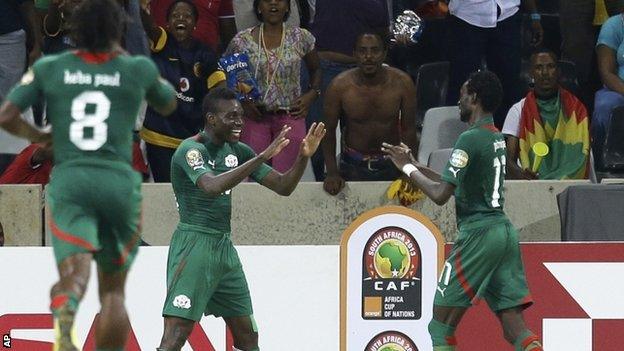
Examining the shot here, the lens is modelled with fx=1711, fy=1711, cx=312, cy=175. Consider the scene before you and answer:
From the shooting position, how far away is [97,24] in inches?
345

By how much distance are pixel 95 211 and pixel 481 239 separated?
3.40 m

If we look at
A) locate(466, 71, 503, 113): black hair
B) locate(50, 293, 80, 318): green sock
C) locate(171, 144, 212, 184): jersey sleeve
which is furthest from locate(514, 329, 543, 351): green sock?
locate(50, 293, 80, 318): green sock

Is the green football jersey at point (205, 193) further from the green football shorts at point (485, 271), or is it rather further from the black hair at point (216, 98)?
the green football shorts at point (485, 271)

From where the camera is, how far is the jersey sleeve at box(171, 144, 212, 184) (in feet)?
36.2

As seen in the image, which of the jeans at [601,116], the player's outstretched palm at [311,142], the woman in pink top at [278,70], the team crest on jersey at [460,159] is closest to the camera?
the player's outstretched palm at [311,142]

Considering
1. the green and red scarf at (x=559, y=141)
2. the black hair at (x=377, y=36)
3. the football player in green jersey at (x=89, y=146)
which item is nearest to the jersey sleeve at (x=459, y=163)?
the black hair at (x=377, y=36)

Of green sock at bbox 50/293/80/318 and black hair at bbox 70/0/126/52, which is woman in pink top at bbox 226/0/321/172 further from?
green sock at bbox 50/293/80/318

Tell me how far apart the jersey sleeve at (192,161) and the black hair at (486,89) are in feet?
6.05

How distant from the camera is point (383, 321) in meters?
12.7

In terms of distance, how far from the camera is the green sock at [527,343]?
11328mm

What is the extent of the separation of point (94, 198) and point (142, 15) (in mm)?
5899

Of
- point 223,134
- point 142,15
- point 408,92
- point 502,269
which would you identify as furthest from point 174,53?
point 502,269

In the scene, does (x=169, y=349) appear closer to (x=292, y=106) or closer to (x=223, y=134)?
(x=223, y=134)

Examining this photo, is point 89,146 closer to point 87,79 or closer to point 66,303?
point 87,79
